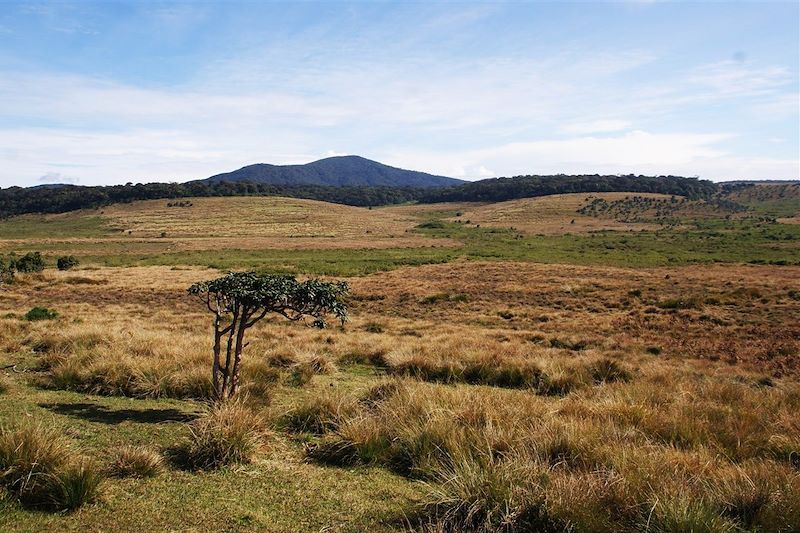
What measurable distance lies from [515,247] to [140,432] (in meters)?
74.0

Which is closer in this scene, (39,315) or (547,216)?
(39,315)

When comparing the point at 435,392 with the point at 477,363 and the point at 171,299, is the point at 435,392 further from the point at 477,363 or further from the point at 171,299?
the point at 171,299

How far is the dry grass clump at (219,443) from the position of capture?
20.1ft

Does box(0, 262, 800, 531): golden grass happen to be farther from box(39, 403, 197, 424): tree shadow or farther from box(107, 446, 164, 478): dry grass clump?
box(39, 403, 197, 424): tree shadow

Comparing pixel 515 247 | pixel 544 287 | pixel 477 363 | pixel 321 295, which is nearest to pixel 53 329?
pixel 321 295

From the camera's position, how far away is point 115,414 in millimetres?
7934

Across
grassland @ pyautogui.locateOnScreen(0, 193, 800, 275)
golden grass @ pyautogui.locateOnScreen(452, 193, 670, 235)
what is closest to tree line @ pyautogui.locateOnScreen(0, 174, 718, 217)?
grassland @ pyautogui.locateOnScreen(0, 193, 800, 275)

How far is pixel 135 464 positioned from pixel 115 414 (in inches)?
108

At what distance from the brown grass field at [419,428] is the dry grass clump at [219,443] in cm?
3

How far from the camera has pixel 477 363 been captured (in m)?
12.2

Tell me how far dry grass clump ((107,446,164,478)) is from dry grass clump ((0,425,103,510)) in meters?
0.24

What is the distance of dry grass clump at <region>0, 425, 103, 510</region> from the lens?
493 cm

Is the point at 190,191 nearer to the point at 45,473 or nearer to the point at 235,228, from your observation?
the point at 235,228

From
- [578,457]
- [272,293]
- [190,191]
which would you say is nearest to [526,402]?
[578,457]
